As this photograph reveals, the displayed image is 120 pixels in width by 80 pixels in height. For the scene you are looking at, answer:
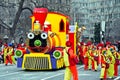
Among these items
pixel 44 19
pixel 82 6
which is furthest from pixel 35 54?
pixel 82 6

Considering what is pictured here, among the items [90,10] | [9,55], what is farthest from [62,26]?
[90,10]

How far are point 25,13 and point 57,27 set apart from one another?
40654 millimetres

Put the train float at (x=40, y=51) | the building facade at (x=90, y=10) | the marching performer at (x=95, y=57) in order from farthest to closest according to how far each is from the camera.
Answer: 1. the building facade at (x=90, y=10)
2. the marching performer at (x=95, y=57)
3. the train float at (x=40, y=51)

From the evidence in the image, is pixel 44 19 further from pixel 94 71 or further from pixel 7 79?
pixel 7 79

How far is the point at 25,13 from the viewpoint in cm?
6912

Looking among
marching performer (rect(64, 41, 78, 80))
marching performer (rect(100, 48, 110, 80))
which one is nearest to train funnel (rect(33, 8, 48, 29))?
marching performer (rect(100, 48, 110, 80))

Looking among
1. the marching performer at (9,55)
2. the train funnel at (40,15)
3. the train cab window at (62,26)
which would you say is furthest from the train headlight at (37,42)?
the marching performer at (9,55)

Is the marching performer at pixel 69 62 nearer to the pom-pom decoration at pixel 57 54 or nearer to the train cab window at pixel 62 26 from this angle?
the pom-pom decoration at pixel 57 54

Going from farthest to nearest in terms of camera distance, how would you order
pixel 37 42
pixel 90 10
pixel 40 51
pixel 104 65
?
1. pixel 90 10
2. pixel 40 51
3. pixel 37 42
4. pixel 104 65

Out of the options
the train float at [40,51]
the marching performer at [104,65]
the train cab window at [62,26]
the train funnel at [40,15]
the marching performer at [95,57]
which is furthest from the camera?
the train cab window at [62,26]

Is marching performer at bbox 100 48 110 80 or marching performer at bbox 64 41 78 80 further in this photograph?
marching performer at bbox 100 48 110 80

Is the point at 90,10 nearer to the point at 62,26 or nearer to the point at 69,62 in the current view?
the point at 62,26

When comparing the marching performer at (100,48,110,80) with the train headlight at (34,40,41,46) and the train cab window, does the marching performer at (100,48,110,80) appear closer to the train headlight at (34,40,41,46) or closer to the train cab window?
the train headlight at (34,40,41,46)

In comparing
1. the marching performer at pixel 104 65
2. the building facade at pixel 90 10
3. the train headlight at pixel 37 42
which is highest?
the building facade at pixel 90 10
